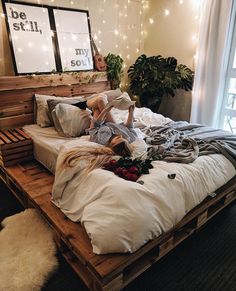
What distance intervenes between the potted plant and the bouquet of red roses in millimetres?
2099

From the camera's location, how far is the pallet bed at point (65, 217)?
4.18 ft

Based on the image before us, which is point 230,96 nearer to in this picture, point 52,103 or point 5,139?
point 52,103

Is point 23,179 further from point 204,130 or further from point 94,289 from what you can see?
point 204,130

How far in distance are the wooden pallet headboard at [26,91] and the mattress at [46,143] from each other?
20 centimetres

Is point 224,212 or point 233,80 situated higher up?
point 233,80

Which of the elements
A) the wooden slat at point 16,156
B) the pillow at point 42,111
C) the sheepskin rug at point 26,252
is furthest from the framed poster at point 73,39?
the sheepskin rug at point 26,252

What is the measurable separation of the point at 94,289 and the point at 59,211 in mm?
604

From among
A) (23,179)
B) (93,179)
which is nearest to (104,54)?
(23,179)

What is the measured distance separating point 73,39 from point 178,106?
6.56 ft

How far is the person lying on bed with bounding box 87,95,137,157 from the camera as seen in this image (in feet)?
6.40

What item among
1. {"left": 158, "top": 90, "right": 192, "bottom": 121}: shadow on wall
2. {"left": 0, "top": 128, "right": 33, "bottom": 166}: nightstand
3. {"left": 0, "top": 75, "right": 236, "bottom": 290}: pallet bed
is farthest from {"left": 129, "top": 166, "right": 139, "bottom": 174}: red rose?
{"left": 158, "top": 90, "right": 192, "bottom": 121}: shadow on wall

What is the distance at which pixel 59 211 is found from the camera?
1726 millimetres

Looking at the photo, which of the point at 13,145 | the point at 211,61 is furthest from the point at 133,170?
the point at 211,61

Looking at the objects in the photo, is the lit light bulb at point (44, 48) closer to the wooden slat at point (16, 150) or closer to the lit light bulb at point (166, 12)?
the wooden slat at point (16, 150)
